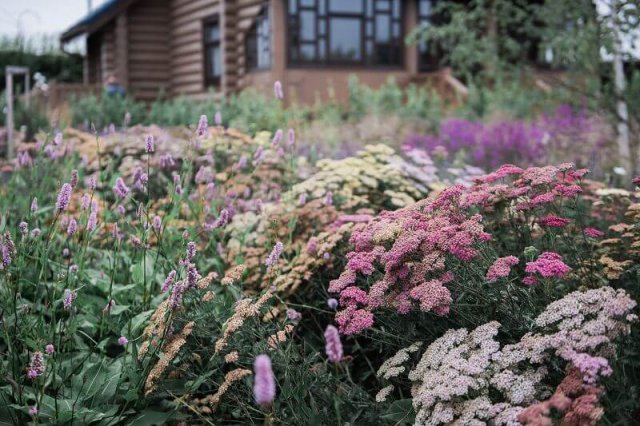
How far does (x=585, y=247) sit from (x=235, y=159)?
9.55ft

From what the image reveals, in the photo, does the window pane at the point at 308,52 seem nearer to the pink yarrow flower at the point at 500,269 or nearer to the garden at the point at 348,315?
the garden at the point at 348,315

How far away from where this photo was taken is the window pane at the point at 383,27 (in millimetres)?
17234

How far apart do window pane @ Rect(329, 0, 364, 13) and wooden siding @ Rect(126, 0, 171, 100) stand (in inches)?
206

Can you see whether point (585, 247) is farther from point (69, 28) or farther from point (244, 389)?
point (69, 28)

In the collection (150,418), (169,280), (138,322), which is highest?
(169,280)

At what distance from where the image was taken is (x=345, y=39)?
16984 millimetres

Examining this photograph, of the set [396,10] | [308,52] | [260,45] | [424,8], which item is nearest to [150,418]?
[308,52]

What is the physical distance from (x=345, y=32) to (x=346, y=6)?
60 centimetres

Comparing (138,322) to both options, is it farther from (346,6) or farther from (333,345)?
(346,6)

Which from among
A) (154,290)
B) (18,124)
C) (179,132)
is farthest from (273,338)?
(18,124)

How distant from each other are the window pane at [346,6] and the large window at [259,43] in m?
1.52

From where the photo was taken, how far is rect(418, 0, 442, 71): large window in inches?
718

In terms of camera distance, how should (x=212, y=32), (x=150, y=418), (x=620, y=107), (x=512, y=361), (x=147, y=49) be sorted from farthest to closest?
1. (x=147, y=49)
2. (x=212, y=32)
3. (x=620, y=107)
4. (x=150, y=418)
5. (x=512, y=361)

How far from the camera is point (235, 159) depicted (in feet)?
18.9
